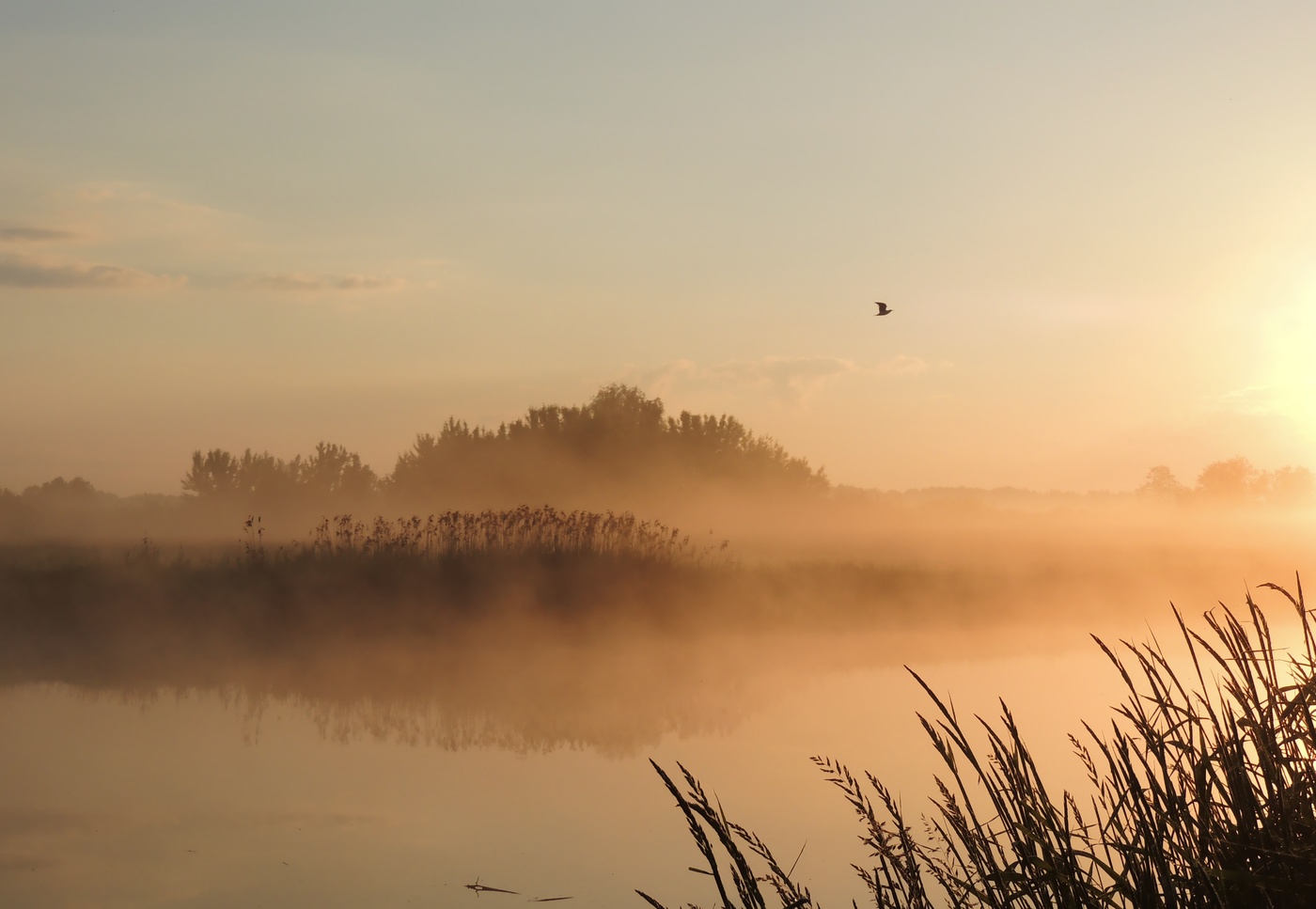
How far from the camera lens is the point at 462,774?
715 cm

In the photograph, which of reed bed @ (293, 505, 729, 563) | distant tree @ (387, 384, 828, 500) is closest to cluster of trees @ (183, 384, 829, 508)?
distant tree @ (387, 384, 828, 500)

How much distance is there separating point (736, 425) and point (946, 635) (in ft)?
71.8

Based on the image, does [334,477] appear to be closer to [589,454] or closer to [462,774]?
[589,454]

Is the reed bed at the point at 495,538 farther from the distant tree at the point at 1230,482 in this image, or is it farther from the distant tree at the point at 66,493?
the distant tree at the point at 1230,482

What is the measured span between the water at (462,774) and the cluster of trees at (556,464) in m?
22.3

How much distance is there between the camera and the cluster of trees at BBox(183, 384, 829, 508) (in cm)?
3372

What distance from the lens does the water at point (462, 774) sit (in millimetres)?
5285

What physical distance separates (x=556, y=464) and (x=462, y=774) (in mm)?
26718

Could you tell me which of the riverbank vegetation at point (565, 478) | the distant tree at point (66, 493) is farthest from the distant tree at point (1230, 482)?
the distant tree at point (66, 493)

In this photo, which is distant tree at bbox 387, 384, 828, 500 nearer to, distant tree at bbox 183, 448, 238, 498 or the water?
distant tree at bbox 183, 448, 238, 498

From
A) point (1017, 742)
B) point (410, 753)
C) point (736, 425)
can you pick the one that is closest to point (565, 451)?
point (736, 425)

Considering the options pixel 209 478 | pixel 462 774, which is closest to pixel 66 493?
pixel 209 478

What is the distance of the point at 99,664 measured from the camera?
36.7 feet

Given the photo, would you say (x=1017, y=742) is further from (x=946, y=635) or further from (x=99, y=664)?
(x=946, y=635)
